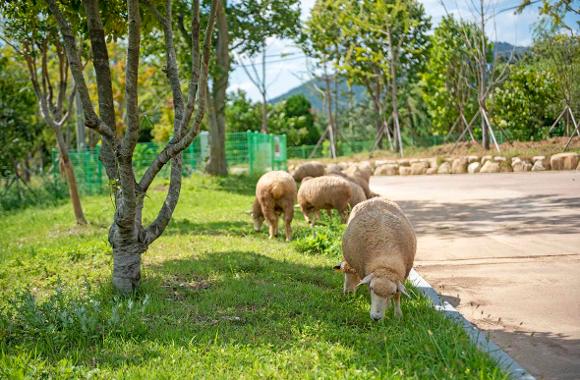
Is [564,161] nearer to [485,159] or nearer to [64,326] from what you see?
[485,159]

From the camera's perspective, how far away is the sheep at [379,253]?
196 inches

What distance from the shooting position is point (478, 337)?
457 centimetres

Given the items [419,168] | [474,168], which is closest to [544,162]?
[474,168]

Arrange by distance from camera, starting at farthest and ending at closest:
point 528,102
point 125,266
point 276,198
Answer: point 528,102
point 276,198
point 125,266

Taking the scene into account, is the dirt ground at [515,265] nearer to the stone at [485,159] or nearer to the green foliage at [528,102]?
the stone at [485,159]

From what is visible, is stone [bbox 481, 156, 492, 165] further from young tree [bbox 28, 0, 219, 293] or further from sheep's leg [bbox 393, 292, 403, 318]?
sheep's leg [bbox 393, 292, 403, 318]

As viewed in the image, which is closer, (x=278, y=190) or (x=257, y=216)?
(x=278, y=190)

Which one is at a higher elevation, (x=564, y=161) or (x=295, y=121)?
(x=295, y=121)

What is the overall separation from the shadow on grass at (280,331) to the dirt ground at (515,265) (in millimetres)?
581

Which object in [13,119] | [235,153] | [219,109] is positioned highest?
[219,109]

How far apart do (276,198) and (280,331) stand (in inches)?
186

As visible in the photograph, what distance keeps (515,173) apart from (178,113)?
18902 mm

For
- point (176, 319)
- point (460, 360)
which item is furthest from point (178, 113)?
point (460, 360)

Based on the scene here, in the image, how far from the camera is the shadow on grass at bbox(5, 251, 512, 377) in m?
→ 4.17
